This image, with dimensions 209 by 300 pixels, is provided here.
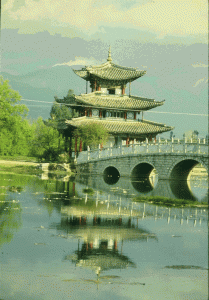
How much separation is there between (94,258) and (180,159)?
2087 cm

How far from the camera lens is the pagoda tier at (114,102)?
134ft

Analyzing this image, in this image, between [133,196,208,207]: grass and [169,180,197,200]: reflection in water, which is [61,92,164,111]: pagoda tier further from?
[133,196,208,207]: grass

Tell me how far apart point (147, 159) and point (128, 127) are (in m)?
11.4

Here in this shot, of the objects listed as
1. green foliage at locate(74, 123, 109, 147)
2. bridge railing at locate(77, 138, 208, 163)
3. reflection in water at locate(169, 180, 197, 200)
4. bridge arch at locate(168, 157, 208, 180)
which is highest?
green foliage at locate(74, 123, 109, 147)

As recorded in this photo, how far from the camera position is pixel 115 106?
4166cm

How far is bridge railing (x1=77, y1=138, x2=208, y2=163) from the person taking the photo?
26969 mm

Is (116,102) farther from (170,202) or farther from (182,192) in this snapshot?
(170,202)

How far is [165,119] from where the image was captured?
148m

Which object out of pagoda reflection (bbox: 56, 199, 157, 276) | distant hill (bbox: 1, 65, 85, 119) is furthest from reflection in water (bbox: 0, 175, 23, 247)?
distant hill (bbox: 1, 65, 85, 119)

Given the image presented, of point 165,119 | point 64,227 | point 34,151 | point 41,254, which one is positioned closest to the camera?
point 41,254

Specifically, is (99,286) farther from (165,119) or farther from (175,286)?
(165,119)

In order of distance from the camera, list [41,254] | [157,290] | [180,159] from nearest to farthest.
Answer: [157,290] < [41,254] < [180,159]

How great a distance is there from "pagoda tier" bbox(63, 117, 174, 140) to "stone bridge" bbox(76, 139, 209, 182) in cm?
527

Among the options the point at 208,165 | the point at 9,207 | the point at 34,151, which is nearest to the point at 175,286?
the point at 9,207
